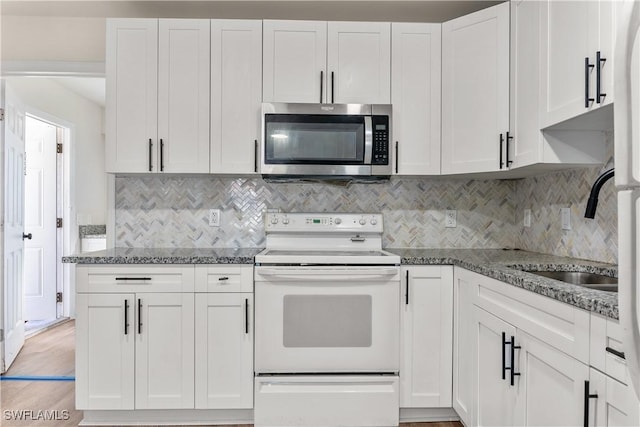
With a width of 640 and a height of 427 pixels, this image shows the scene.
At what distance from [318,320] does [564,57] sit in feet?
5.28

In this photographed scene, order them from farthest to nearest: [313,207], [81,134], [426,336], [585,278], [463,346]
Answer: [81,134] < [313,207] < [426,336] < [463,346] < [585,278]

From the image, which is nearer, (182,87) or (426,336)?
(426,336)

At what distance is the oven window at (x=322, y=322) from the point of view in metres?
2.08

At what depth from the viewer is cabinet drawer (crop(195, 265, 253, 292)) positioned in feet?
6.92

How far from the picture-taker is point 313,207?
8.69 feet

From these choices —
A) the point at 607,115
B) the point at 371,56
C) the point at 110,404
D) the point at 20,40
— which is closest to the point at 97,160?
the point at 20,40

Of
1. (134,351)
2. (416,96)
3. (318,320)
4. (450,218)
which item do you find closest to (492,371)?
(318,320)

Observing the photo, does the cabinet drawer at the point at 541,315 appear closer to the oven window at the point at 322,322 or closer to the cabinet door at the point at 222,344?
the oven window at the point at 322,322

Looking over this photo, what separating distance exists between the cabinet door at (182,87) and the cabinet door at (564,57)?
173cm

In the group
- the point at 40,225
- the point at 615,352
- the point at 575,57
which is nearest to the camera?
the point at 615,352

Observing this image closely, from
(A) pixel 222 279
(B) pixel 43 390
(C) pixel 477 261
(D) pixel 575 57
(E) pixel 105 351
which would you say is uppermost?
(D) pixel 575 57

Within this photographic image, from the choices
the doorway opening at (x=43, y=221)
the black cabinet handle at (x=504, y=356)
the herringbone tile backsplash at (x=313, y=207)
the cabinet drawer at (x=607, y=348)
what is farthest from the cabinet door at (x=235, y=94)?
the doorway opening at (x=43, y=221)

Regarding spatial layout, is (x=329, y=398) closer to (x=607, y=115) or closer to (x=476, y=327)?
(x=476, y=327)

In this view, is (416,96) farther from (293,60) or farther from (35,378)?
(35,378)
